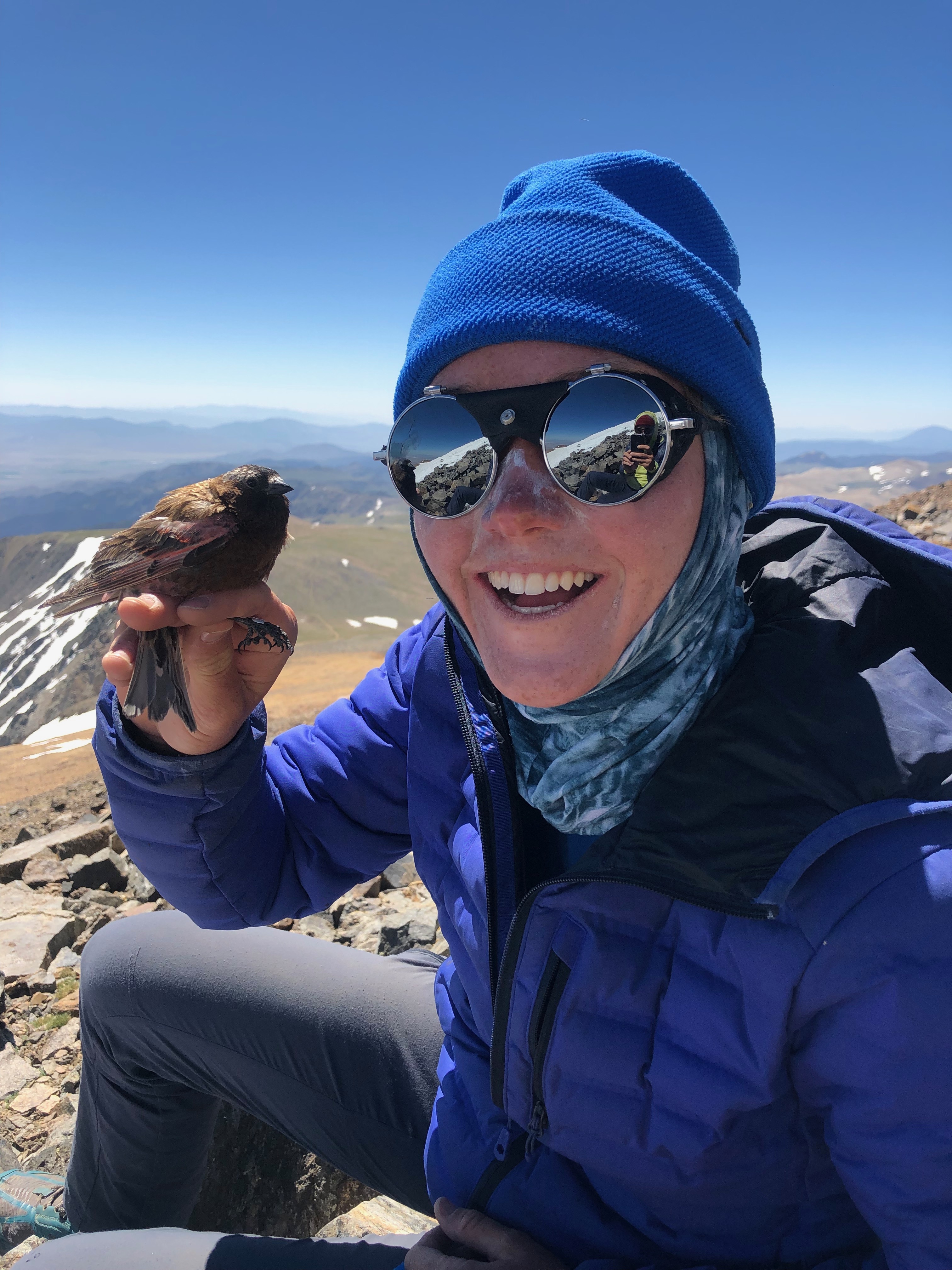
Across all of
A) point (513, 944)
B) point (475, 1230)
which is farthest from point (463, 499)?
point (475, 1230)

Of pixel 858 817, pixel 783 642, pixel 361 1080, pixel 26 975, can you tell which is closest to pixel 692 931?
pixel 858 817

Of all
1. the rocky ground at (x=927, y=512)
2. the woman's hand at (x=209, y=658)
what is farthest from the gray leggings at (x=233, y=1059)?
the rocky ground at (x=927, y=512)

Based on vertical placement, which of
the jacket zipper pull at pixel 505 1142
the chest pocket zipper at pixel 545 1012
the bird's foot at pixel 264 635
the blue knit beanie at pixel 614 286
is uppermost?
the blue knit beanie at pixel 614 286

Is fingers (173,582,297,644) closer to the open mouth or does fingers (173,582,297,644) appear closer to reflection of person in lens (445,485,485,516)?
reflection of person in lens (445,485,485,516)

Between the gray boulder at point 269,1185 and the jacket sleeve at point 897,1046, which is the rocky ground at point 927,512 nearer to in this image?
the gray boulder at point 269,1185

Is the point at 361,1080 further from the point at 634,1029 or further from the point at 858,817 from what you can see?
the point at 858,817

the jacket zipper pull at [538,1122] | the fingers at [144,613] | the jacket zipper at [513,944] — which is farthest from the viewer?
the fingers at [144,613]
